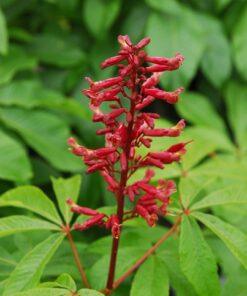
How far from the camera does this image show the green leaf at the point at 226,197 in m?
1.28

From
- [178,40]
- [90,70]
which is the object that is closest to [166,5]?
[178,40]

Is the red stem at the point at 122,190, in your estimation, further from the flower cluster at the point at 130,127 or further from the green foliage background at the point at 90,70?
the green foliage background at the point at 90,70

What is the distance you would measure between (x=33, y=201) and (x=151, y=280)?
1.08 ft

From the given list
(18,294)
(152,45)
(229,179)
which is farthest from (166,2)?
(18,294)

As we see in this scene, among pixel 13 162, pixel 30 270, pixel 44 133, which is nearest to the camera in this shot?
pixel 30 270

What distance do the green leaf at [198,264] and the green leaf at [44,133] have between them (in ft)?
2.84

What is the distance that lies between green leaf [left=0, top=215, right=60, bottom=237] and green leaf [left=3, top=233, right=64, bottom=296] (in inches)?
1.8

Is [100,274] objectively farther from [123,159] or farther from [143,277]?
[123,159]

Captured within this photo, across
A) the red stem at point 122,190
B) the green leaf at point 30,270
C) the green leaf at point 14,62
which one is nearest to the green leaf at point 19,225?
the green leaf at point 30,270

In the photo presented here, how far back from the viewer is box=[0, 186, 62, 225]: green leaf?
1.28 m

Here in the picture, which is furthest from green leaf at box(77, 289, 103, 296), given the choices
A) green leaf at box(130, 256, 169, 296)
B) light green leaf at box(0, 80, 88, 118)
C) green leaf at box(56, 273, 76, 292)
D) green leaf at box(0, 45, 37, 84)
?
green leaf at box(0, 45, 37, 84)

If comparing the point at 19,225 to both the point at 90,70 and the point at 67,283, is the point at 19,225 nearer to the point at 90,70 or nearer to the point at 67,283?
the point at 67,283

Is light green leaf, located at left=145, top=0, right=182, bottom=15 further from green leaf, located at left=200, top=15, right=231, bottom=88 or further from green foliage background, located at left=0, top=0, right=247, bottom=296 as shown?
green leaf, located at left=200, top=15, right=231, bottom=88

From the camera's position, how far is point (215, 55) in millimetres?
2414
